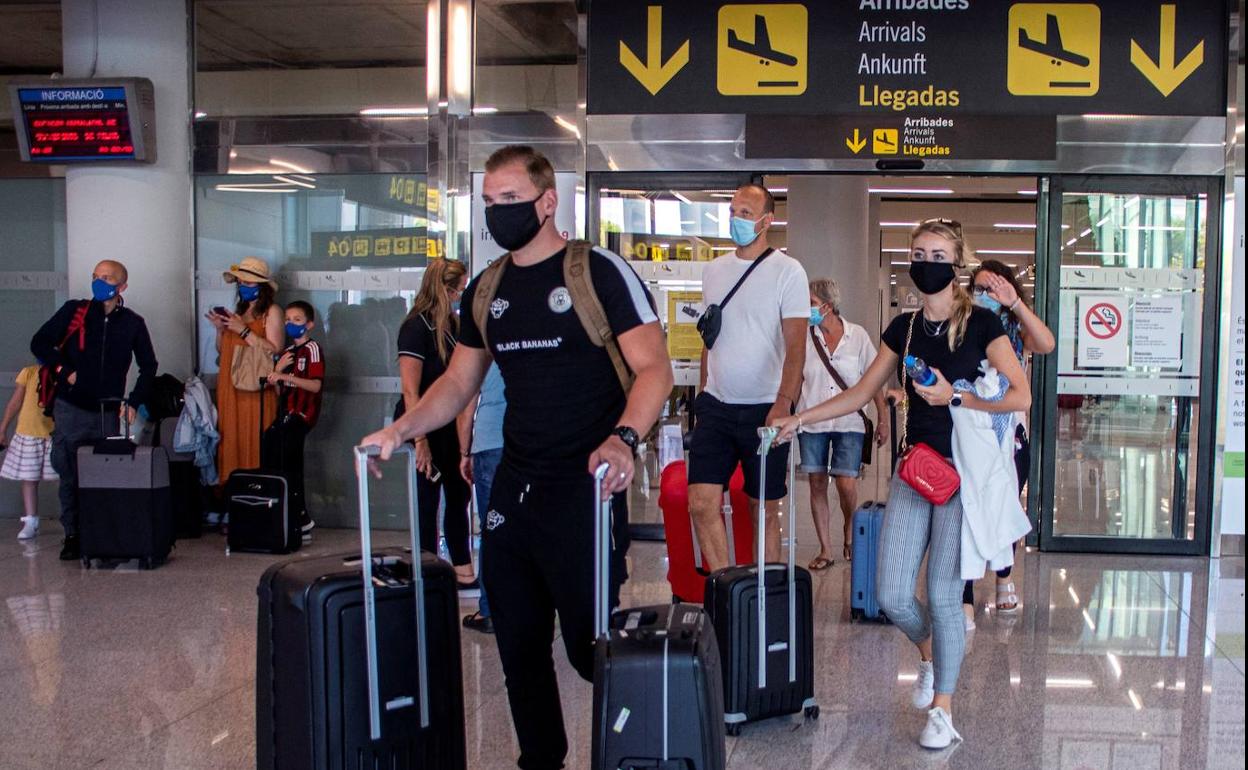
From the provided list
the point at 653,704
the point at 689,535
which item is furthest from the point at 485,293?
the point at 689,535

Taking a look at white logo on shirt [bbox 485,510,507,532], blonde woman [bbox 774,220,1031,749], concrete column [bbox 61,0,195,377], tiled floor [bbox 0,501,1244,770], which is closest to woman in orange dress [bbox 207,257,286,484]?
concrete column [bbox 61,0,195,377]

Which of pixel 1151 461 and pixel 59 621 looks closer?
pixel 59 621

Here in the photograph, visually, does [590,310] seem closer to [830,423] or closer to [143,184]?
[830,423]

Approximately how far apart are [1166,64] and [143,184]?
6327 mm

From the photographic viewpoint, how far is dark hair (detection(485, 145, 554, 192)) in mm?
3148

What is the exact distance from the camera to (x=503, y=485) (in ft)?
10.6

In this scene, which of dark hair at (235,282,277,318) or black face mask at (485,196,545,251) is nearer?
black face mask at (485,196,545,251)

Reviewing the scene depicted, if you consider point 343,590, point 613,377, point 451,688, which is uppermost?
point 613,377

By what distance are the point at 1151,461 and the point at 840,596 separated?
2630mm

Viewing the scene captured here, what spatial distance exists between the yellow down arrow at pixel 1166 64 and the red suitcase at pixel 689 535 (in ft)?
12.2

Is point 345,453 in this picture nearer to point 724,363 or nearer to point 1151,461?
point 724,363

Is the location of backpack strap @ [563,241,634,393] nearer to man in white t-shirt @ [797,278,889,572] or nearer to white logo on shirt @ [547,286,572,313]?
white logo on shirt @ [547,286,572,313]

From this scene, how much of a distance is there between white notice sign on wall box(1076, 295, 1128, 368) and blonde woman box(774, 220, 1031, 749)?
388 cm

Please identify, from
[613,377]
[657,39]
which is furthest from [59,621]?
[657,39]
